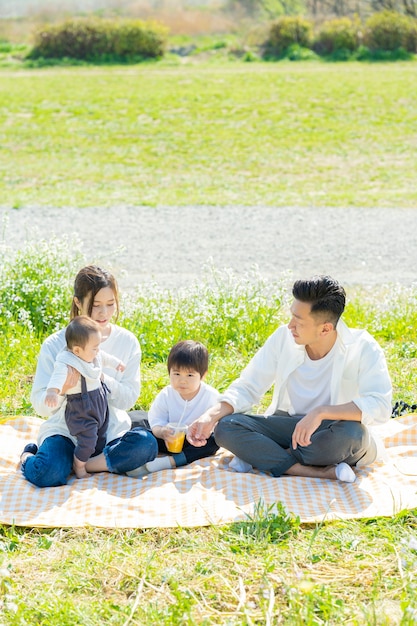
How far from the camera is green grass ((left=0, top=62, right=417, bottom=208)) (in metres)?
14.9

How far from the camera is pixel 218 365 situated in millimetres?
5898

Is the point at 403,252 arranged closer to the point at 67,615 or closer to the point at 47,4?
the point at 67,615

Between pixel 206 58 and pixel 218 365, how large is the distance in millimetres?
27669

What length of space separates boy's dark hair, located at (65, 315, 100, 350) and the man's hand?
1072mm

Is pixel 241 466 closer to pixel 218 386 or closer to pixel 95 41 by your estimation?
pixel 218 386

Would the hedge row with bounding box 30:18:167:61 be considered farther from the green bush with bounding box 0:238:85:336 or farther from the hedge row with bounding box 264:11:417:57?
the green bush with bounding box 0:238:85:336

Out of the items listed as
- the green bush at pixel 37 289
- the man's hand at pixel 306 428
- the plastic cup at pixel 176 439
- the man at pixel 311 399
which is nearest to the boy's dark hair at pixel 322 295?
the man at pixel 311 399

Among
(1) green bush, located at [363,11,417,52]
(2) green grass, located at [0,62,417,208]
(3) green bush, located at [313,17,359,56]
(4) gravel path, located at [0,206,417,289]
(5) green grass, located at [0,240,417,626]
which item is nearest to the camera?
(5) green grass, located at [0,240,417,626]

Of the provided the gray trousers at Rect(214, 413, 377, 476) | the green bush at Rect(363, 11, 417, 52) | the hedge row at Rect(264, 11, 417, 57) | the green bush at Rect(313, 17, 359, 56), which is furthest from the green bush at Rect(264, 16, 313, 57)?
the gray trousers at Rect(214, 413, 377, 476)

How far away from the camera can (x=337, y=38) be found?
1224 inches

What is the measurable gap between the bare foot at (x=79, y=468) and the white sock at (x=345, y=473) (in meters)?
1.28

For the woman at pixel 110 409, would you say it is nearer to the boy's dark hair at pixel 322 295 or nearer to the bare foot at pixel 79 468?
the bare foot at pixel 79 468

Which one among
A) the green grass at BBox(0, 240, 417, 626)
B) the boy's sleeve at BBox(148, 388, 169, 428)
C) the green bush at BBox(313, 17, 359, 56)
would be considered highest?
the green grass at BBox(0, 240, 417, 626)

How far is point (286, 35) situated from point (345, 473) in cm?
2945
